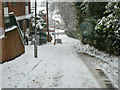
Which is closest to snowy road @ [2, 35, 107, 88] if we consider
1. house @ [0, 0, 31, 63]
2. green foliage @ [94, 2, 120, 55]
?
house @ [0, 0, 31, 63]

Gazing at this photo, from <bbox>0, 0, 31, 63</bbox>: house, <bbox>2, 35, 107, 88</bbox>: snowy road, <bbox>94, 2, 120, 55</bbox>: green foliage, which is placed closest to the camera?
<bbox>2, 35, 107, 88</bbox>: snowy road

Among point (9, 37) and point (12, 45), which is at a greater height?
point (9, 37)

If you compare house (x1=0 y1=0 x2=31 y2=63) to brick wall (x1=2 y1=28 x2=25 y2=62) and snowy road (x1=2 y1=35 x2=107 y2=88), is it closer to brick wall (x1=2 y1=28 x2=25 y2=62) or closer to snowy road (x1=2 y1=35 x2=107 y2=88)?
brick wall (x1=2 y1=28 x2=25 y2=62)

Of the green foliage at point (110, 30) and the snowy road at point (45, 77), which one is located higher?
the green foliage at point (110, 30)

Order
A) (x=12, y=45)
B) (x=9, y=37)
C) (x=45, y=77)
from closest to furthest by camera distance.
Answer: (x=45, y=77)
(x=9, y=37)
(x=12, y=45)

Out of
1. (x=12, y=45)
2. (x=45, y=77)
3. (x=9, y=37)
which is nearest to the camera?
(x=45, y=77)

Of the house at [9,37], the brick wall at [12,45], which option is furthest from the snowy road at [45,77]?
the house at [9,37]

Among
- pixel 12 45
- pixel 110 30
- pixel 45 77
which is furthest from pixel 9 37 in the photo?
pixel 110 30

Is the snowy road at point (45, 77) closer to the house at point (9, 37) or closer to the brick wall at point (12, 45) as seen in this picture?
the brick wall at point (12, 45)

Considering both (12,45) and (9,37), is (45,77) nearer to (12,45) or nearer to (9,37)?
(9,37)

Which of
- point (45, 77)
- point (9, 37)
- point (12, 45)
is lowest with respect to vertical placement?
point (45, 77)

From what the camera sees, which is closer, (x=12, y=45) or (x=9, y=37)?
(x=9, y=37)

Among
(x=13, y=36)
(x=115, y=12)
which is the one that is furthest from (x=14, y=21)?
(x=115, y=12)

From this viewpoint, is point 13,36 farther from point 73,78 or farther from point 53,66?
point 73,78
